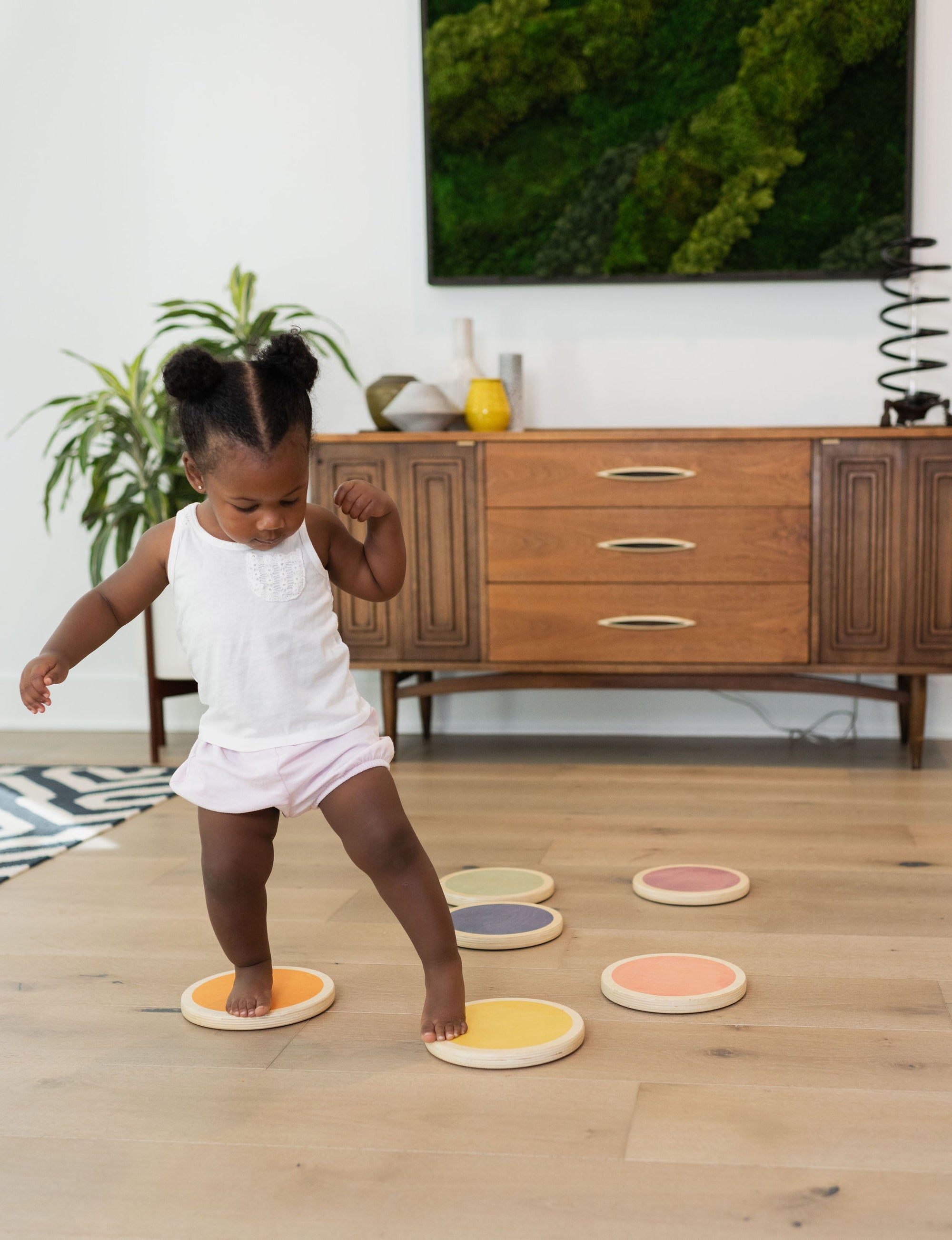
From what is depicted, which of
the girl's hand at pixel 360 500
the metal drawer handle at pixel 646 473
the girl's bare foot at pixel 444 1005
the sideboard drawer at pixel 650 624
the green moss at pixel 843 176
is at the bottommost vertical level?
the girl's bare foot at pixel 444 1005

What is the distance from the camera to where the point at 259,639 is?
4.39 ft

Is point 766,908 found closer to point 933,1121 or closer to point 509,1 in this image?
point 933,1121

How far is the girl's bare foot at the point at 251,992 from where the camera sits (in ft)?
4.67

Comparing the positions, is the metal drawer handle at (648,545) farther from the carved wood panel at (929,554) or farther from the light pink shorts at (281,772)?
the light pink shorts at (281,772)

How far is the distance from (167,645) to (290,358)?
71.5 inches

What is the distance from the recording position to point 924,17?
9.52 ft

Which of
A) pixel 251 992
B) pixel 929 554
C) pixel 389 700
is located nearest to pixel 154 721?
pixel 389 700

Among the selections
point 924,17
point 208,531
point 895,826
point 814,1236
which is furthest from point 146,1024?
point 924,17

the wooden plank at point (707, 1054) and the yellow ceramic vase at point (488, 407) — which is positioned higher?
the yellow ceramic vase at point (488, 407)

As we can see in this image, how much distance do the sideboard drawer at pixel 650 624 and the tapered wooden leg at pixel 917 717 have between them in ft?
0.83

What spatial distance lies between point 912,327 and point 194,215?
6.19ft

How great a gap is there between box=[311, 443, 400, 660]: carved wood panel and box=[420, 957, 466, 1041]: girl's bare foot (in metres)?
1.51

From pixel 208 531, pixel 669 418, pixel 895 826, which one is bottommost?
pixel 895 826

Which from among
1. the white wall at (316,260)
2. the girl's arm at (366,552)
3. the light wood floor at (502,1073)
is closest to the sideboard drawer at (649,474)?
the white wall at (316,260)
